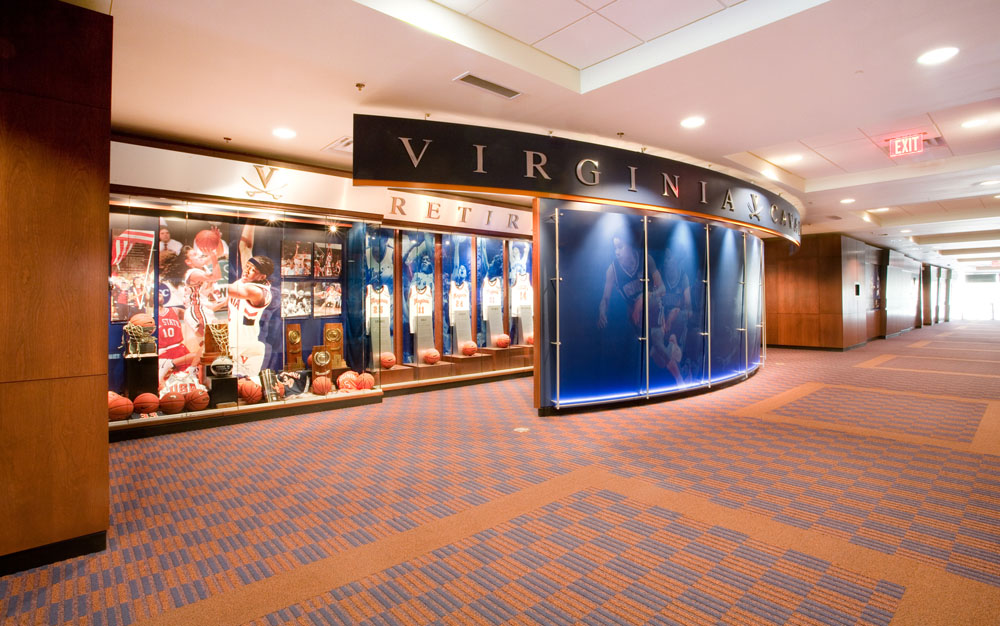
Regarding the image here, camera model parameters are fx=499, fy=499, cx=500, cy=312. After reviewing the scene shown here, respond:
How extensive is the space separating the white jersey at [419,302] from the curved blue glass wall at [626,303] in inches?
131

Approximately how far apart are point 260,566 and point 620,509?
7.67ft

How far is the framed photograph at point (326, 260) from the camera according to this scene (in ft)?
25.5

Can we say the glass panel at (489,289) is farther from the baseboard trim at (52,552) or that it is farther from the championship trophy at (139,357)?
the baseboard trim at (52,552)

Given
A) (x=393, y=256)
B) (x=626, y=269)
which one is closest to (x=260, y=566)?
(x=626, y=269)

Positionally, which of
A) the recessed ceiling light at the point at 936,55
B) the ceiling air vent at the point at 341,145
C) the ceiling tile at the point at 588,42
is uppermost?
the ceiling tile at the point at 588,42

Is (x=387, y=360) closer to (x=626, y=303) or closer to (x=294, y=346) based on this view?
(x=294, y=346)

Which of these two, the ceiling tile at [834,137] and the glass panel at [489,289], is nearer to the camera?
the ceiling tile at [834,137]

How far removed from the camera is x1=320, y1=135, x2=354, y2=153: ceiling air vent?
656 centimetres

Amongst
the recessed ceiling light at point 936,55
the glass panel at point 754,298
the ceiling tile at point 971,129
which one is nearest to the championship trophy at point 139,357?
the recessed ceiling light at point 936,55

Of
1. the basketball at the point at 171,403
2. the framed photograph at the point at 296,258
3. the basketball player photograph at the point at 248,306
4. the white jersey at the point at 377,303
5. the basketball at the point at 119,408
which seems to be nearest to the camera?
the basketball at the point at 119,408

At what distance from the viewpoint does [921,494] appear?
3785 millimetres

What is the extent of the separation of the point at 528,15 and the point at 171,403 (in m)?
5.84

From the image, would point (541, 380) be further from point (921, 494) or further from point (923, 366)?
point (923, 366)

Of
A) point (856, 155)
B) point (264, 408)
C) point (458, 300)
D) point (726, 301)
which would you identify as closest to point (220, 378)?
point (264, 408)
